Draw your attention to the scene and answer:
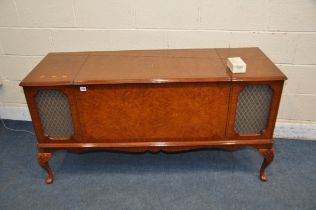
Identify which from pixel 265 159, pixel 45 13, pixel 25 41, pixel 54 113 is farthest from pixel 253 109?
pixel 25 41

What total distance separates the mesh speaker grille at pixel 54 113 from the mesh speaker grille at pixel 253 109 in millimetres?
916

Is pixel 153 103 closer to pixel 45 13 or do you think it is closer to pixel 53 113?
pixel 53 113

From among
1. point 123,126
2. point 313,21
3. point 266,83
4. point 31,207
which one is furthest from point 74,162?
point 313,21

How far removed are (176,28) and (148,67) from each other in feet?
1.52

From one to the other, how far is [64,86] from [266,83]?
101cm

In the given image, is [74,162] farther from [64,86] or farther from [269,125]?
[269,125]

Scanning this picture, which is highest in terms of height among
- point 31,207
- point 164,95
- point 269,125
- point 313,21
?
point 313,21

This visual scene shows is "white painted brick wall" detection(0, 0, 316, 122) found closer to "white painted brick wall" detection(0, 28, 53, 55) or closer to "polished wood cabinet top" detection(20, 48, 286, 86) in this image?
"white painted brick wall" detection(0, 28, 53, 55)

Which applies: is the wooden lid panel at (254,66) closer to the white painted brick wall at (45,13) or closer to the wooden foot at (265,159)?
the wooden foot at (265,159)

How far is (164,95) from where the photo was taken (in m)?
1.50

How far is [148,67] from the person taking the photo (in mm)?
1603

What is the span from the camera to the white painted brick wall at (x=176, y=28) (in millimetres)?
1830

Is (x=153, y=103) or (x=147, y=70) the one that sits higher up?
(x=147, y=70)

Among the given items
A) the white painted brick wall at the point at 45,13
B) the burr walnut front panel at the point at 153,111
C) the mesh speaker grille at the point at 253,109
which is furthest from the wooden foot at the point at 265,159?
the white painted brick wall at the point at 45,13
